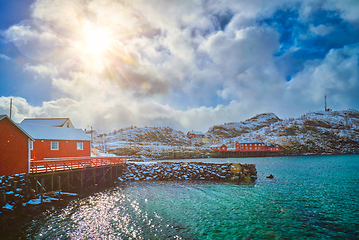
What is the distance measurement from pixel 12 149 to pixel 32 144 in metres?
10.2

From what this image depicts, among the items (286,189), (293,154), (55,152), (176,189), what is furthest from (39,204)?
(293,154)

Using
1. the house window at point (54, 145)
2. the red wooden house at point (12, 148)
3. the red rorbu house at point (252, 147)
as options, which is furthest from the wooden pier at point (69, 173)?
the red rorbu house at point (252, 147)

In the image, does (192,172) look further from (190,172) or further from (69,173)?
(69,173)

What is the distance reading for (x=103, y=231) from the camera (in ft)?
52.9

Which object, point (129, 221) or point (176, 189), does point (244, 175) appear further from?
point (129, 221)

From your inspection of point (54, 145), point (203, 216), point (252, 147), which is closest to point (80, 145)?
point (54, 145)

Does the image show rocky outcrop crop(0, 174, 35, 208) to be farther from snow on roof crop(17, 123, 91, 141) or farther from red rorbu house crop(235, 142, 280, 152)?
red rorbu house crop(235, 142, 280, 152)

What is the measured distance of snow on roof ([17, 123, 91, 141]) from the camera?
35.0 metres

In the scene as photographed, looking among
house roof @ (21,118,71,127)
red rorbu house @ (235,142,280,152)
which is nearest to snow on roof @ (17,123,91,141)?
house roof @ (21,118,71,127)

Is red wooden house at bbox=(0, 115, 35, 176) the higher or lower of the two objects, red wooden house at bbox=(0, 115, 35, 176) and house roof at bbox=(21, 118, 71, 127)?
the lower

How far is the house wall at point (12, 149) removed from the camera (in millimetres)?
23453

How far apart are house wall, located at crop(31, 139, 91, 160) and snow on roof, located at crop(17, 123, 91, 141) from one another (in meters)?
0.86

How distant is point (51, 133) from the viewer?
125ft

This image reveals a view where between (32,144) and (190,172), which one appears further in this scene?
(190,172)
